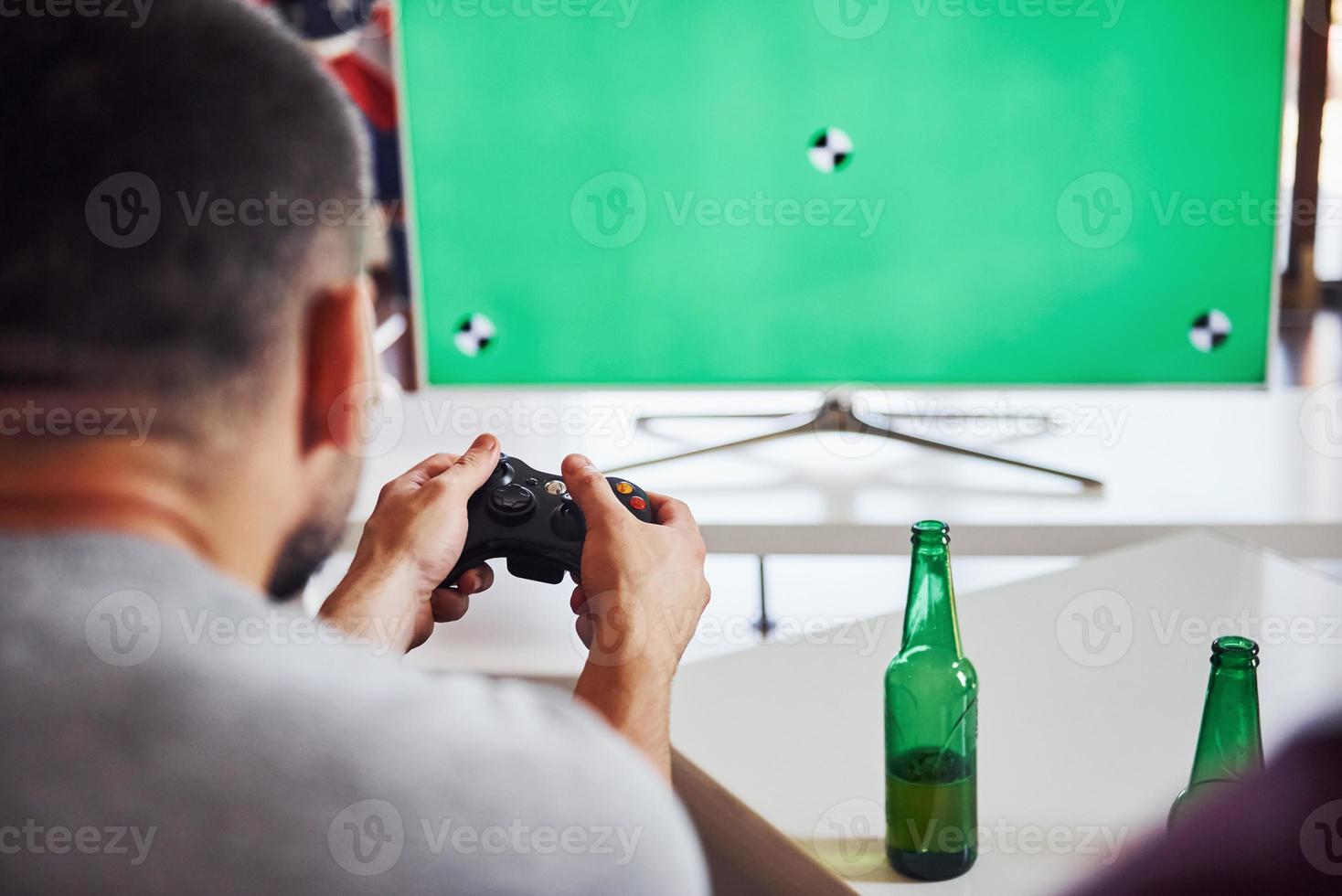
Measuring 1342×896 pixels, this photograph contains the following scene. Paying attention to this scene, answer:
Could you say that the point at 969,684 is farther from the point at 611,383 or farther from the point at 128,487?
the point at 611,383

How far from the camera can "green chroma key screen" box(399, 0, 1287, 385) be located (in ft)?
4.57

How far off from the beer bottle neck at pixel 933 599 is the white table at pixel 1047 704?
0.46 ft

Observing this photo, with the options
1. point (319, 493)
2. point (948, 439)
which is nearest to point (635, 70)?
point (948, 439)

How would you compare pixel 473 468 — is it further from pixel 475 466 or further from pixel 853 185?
pixel 853 185

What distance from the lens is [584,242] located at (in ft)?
4.99

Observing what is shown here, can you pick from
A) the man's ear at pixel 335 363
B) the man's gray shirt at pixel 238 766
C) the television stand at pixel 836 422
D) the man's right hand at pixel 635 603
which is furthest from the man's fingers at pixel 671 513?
the television stand at pixel 836 422

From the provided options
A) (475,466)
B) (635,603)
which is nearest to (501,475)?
(475,466)

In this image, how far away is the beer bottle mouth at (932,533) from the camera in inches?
34.9

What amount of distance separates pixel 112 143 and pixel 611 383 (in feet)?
3.60

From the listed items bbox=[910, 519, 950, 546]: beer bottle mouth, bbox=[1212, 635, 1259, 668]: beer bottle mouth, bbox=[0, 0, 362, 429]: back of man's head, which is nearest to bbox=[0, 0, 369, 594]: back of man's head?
bbox=[0, 0, 362, 429]: back of man's head
